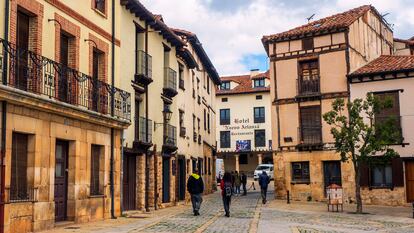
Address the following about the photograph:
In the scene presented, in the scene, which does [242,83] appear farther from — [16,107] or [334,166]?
[16,107]

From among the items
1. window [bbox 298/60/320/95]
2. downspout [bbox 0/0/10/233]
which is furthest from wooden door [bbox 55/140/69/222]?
window [bbox 298/60/320/95]

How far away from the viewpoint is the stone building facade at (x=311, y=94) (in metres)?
27.2

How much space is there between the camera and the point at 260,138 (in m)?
59.6

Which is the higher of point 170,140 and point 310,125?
point 310,125

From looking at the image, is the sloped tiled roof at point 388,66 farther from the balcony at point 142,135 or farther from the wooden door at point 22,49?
the wooden door at point 22,49

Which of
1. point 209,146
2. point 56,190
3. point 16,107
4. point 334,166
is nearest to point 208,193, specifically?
point 209,146

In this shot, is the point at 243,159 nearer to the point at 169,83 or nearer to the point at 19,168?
the point at 169,83

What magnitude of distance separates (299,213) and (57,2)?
11659mm

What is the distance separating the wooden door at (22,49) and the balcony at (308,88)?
17.4 m

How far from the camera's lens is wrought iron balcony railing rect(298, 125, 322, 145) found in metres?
27.7

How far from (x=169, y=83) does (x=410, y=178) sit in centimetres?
1212

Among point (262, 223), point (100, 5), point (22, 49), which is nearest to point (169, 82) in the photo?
point (100, 5)

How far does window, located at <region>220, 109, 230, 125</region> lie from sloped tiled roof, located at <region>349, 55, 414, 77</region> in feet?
106

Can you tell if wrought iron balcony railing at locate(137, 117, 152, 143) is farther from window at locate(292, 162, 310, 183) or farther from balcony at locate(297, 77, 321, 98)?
balcony at locate(297, 77, 321, 98)
